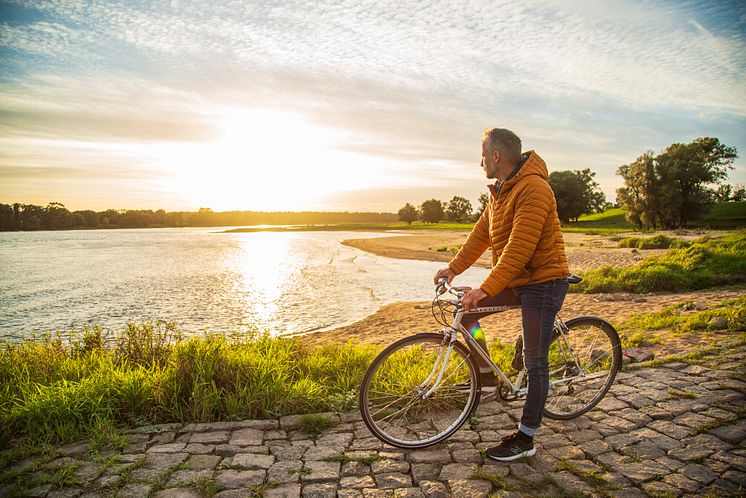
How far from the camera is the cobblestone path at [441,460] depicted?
10.9ft


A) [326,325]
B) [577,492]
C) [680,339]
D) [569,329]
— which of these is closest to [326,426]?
[577,492]

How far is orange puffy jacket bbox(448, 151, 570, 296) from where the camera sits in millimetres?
3414

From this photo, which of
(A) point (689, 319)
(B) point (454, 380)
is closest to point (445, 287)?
(B) point (454, 380)

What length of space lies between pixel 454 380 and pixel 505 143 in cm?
268

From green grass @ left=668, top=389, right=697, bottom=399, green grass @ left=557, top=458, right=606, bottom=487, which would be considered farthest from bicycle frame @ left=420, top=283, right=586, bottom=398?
green grass @ left=668, top=389, right=697, bottom=399

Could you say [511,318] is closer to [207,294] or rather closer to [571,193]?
[207,294]

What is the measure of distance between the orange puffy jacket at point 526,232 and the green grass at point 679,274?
11.4 metres

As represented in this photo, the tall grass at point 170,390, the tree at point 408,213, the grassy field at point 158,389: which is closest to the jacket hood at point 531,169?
the grassy field at point 158,389

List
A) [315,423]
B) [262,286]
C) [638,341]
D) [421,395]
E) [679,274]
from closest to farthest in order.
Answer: [421,395], [315,423], [638,341], [679,274], [262,286]

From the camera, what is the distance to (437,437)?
4.01 meters

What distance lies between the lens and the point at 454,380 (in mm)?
4668

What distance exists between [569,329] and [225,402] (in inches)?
157

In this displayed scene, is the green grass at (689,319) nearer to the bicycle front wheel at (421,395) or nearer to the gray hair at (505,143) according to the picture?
the bicycle front wheel at (421,395)

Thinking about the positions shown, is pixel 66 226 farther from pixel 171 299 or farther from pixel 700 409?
pixel 700 409
